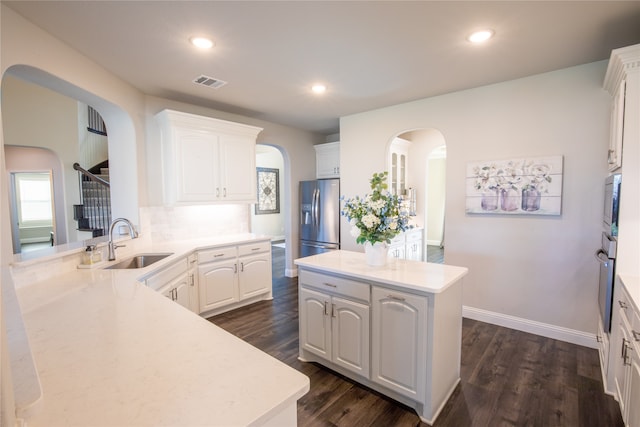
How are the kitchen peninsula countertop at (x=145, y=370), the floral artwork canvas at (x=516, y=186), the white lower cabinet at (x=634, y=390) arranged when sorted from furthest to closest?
the floral artwork canvas at (x=516, y=186)
the white lower cabinet at (x=634, y=390)
the kitchen peninsula countertop at (x=145, y=370)

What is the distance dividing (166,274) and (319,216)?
2.60 metres

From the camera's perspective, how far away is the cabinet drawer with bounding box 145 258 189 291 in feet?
7.94

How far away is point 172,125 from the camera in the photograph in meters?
3.36

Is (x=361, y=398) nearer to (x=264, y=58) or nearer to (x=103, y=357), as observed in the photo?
(x=103, y=357)

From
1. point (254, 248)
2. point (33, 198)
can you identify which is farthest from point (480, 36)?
point (33, 198)

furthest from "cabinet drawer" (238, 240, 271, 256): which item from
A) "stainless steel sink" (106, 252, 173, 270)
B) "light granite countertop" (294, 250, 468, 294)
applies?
"light granite countertop" (294, 250, 468, 294)

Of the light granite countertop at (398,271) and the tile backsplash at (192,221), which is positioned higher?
the tile backsplash at (192,221)

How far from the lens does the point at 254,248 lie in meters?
3.88

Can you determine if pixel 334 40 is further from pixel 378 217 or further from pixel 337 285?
pixel 337 285

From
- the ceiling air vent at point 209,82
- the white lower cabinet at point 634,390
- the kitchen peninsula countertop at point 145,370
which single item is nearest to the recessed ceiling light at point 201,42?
the ceiling air vent at point 209,82

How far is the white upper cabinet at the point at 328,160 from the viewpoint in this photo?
520 centimetres

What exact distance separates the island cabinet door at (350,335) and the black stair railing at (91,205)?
464 centimetres

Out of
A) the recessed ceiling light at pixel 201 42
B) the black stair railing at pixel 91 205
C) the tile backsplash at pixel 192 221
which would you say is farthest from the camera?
the black stair railing at pixel 91 205

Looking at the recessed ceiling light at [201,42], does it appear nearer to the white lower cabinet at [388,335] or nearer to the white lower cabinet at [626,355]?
the white lower cabinet at [388,335]
